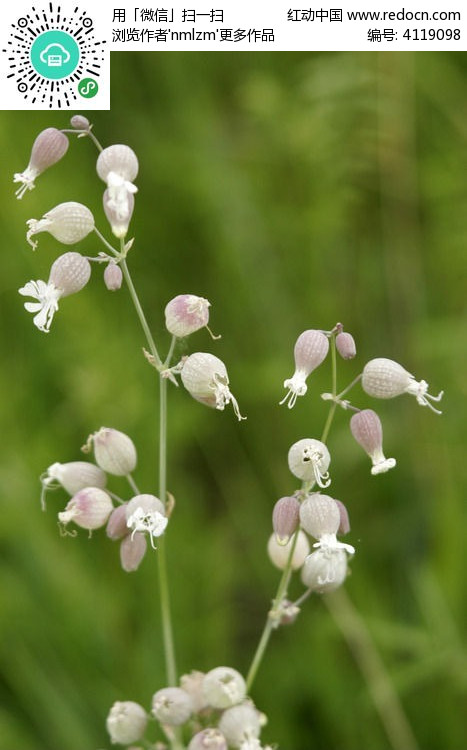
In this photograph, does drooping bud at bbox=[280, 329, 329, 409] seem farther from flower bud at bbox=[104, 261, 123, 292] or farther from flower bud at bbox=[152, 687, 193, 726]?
flower bud at bbox=[152, 687, 193, 726]

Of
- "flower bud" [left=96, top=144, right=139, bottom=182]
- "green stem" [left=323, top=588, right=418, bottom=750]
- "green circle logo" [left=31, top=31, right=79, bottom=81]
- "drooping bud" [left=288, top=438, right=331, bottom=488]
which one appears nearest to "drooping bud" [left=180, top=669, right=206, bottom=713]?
"drooping bud" [left=288, top=438, right=331, bottom=488]

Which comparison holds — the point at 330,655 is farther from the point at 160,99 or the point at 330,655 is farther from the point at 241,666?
the point at 160,99

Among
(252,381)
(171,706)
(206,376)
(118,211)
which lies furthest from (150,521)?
(252,381)

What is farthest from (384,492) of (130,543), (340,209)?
(130,543)

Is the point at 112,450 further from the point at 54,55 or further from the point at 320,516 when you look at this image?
the point at 54,55

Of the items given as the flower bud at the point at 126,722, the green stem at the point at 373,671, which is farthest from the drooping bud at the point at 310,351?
the green stem at the point at 373,671
